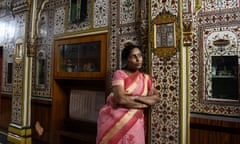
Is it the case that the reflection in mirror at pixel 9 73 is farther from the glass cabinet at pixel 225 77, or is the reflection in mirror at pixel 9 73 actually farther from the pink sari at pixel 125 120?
the glass cabinet at pixel 225 77

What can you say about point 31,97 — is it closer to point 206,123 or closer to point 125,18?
point 125,18

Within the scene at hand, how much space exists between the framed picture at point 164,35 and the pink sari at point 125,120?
0.37 metres

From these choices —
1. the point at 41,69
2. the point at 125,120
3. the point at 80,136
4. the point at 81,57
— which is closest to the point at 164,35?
the point at 125,120

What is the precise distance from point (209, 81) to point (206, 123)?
372mm

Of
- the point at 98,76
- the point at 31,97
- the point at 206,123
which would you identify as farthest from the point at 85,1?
the point at 206,123

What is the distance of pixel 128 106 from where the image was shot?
2.02 meters

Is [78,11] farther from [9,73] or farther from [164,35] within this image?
[9,73]

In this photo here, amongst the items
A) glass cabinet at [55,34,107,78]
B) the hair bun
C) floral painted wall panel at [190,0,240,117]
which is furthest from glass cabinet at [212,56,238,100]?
glass cabinet at [55,34,107,78]

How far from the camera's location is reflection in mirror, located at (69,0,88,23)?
3.12 m

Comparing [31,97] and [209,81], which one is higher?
[209,81]

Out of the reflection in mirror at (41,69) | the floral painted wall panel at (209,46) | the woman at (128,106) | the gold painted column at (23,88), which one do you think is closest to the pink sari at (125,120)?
the woman at (128,106)

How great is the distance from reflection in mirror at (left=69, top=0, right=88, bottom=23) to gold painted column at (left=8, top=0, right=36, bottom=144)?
88 centimetres

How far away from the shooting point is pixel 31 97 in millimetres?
3818

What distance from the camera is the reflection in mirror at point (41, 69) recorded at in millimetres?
3613
